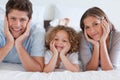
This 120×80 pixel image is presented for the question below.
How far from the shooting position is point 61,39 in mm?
1466

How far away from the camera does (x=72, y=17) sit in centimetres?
229

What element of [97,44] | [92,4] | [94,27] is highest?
[92,4]

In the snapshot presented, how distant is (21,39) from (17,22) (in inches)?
4.2

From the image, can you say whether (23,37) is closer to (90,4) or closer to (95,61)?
(95,61)

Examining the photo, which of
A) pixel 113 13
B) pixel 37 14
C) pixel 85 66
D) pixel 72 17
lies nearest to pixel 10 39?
pixel 85 66

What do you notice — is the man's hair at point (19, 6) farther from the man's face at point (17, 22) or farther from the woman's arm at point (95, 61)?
the woman's arm at point (95, 61)

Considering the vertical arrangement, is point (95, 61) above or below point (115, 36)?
below

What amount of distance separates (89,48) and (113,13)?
1279 mm

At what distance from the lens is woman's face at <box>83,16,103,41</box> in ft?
4.78

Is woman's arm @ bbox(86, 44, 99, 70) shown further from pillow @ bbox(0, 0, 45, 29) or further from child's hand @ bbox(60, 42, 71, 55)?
pillow @ bbox(0, 0, 45, 29)

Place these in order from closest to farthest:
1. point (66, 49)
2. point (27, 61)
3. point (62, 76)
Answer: point (62, 76) < point (27, 61) < point (66, 49)

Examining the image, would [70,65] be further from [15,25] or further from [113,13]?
[113,13]

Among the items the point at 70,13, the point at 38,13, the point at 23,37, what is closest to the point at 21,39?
the point at 23,37

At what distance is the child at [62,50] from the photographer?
1.36m
